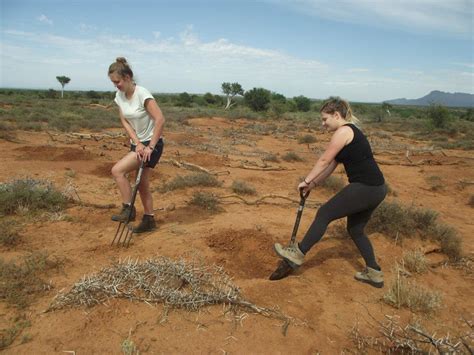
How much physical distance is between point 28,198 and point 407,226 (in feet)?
17.2

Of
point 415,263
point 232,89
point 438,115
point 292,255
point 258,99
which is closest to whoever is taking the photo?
point 292,255

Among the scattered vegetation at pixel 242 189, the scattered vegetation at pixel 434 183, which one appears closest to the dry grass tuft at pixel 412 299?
the scattered vegetation at pixel 242 189

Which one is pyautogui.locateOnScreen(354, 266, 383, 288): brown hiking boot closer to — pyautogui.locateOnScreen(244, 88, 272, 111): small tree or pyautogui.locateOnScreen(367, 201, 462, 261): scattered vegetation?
pyautogui.locateOnScreen(367, 201, 462, 261): scattered vegetation

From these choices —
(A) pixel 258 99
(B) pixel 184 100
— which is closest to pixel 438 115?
(A) pixel 258 99

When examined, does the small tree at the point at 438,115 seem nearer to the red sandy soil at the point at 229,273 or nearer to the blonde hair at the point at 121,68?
the red sandy soil at the point at 229,273

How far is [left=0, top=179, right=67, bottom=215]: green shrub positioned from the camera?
470 centimetres

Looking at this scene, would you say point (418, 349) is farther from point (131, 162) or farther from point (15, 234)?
point (15, 234)

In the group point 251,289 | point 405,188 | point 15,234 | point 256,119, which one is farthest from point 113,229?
point 256,119

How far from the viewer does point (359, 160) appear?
3088mm

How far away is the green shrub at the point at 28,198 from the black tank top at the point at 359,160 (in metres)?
4.00

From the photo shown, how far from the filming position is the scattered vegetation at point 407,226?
4687 mm

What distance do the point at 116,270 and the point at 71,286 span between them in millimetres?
442

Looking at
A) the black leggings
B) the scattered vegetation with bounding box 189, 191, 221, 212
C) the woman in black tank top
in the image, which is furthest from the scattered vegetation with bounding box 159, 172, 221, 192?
the black leggings

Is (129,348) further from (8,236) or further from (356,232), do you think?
(8,236)
